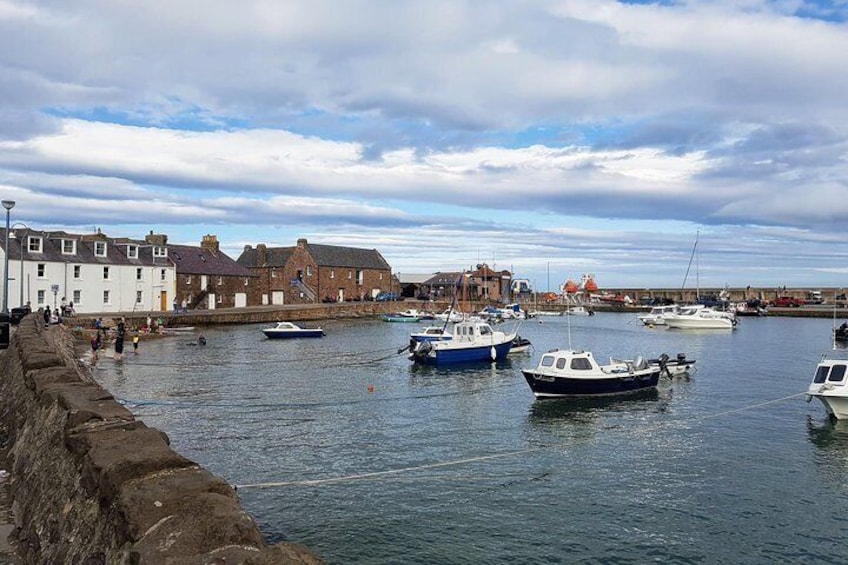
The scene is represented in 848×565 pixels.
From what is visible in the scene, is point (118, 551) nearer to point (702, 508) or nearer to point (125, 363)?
point (702, 508)

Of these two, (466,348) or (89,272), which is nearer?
(466,348)

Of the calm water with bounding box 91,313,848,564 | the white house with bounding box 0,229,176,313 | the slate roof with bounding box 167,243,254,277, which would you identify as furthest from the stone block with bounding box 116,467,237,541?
the slate roof with bounding box 167,243,254,277

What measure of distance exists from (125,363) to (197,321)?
35.5 metres

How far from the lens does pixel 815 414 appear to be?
1324 inches

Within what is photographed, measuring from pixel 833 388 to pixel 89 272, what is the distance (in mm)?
71431

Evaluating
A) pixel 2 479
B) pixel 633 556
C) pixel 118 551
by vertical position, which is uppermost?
pixel 118 551

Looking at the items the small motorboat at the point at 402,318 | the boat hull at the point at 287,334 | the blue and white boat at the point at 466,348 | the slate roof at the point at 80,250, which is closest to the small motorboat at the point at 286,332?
the boat hull at the point at 287,334

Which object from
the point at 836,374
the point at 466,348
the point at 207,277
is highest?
the point at 207,277

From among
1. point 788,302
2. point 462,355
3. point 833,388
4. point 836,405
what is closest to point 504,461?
point 833,388

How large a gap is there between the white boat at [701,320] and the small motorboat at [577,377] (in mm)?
63604

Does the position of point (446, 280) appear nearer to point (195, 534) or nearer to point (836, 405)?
point (836, 405)

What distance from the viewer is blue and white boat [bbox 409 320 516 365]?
5222 cm

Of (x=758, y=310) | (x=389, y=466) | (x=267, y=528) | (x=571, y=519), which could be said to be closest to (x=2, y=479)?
(x=267, y=528)

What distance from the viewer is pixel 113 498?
360 inches
